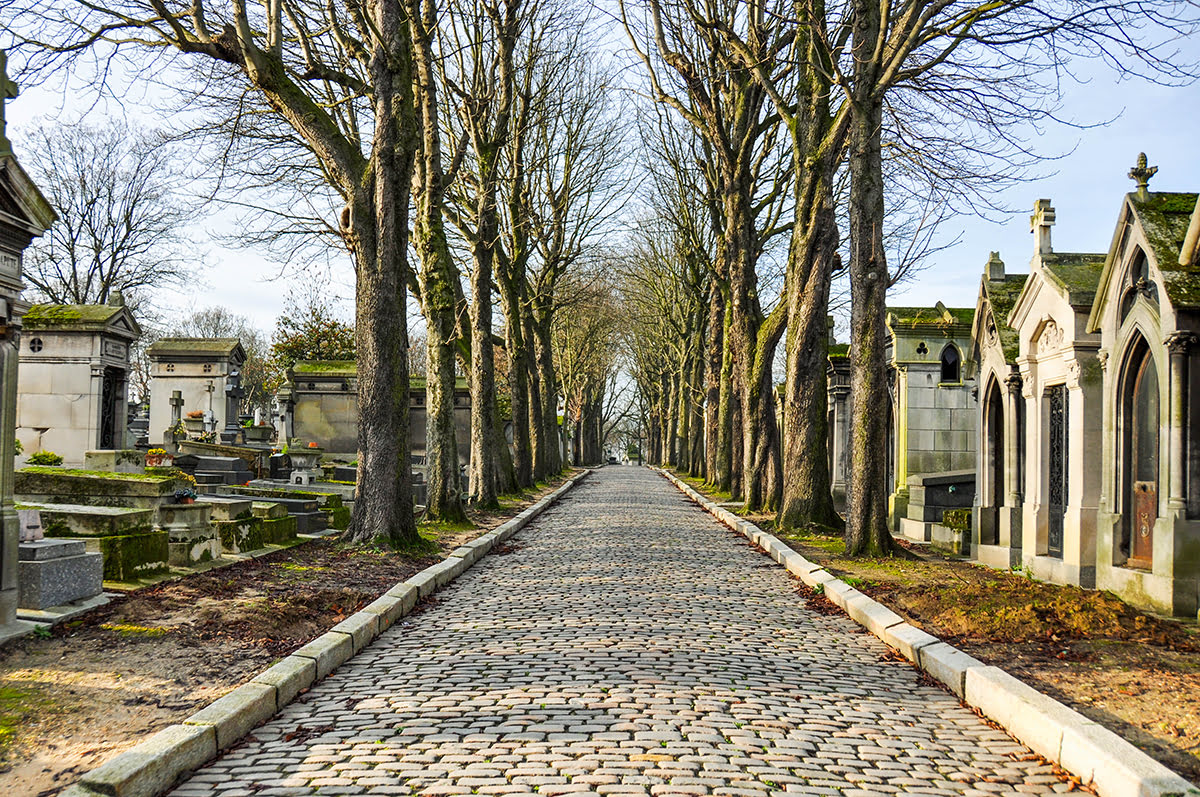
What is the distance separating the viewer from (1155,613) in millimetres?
7934

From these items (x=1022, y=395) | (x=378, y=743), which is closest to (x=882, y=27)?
(x=1022, y=395)

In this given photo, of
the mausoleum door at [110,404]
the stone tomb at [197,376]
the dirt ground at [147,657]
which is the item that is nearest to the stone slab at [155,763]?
the dirt ground at [147,657]

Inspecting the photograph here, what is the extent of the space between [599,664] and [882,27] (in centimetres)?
893

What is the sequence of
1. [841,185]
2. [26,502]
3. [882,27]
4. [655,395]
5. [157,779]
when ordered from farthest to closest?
[655,395] → [841,185] → [882,27] → [26,502] → [157,779]

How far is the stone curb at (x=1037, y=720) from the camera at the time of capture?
4027 mm

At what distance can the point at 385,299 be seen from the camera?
12297 millimetres

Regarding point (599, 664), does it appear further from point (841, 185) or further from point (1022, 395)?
point (841, 185)

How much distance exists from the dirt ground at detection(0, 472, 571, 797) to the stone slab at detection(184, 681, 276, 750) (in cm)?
20

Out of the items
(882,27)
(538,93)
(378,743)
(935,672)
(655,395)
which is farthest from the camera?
(655,395)

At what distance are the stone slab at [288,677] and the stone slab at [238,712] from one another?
9 centimetres

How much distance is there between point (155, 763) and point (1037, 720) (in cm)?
429

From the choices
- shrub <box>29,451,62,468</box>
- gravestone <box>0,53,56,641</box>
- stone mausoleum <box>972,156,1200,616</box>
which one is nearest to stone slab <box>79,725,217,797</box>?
gravestone <box>0,53,56,641</box>

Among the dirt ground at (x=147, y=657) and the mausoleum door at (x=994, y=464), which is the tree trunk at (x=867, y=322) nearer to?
the mausoleum door at (x=994, y=464)

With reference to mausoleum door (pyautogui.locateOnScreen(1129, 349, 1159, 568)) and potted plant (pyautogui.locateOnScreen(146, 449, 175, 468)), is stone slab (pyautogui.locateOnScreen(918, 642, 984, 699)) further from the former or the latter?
potted plant (pyautogui.locateOnScreen(146, 449, 175, 468))
